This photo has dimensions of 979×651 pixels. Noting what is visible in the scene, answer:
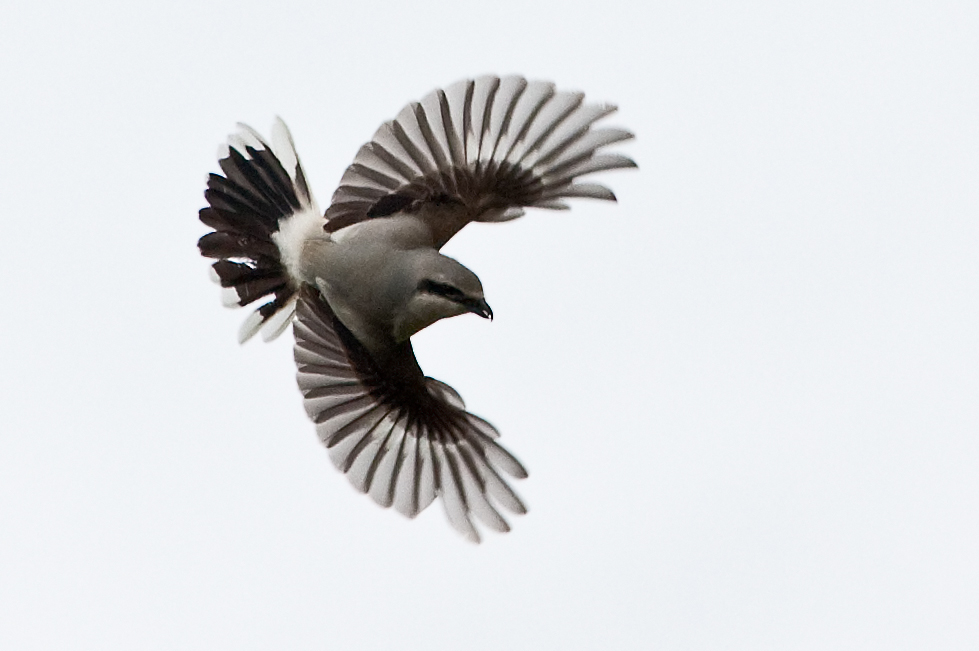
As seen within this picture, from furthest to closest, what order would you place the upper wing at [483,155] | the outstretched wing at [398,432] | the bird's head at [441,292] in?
1. the outstretched wing at [398,432]
2. the upper wing at [483,155]
3. the bird's head at [441,292]

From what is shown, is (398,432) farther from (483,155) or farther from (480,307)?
(483,155)

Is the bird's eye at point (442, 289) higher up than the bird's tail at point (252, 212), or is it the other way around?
the bird's tail at point (252, 212)

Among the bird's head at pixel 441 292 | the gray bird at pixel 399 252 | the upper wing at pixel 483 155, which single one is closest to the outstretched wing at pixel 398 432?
the gray bird at pixel 399 252

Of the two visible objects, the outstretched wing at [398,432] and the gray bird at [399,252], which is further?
the outstretched wing at [398,432]

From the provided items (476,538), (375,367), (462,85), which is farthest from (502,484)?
(462,85)

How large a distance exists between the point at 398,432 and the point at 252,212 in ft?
4.84

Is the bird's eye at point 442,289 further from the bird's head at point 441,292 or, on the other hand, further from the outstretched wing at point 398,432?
the outstretched wing at point 398,432

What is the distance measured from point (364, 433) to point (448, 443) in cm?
48

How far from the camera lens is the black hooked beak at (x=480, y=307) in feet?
26.0

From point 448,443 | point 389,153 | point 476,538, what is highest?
point 389,153

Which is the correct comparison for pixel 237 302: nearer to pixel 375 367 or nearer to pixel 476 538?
pixel 375 367

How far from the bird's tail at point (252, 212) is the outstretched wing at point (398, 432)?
0.29 m

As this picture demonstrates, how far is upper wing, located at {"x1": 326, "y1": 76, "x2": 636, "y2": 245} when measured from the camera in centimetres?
819

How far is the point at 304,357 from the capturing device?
28.9 feet
